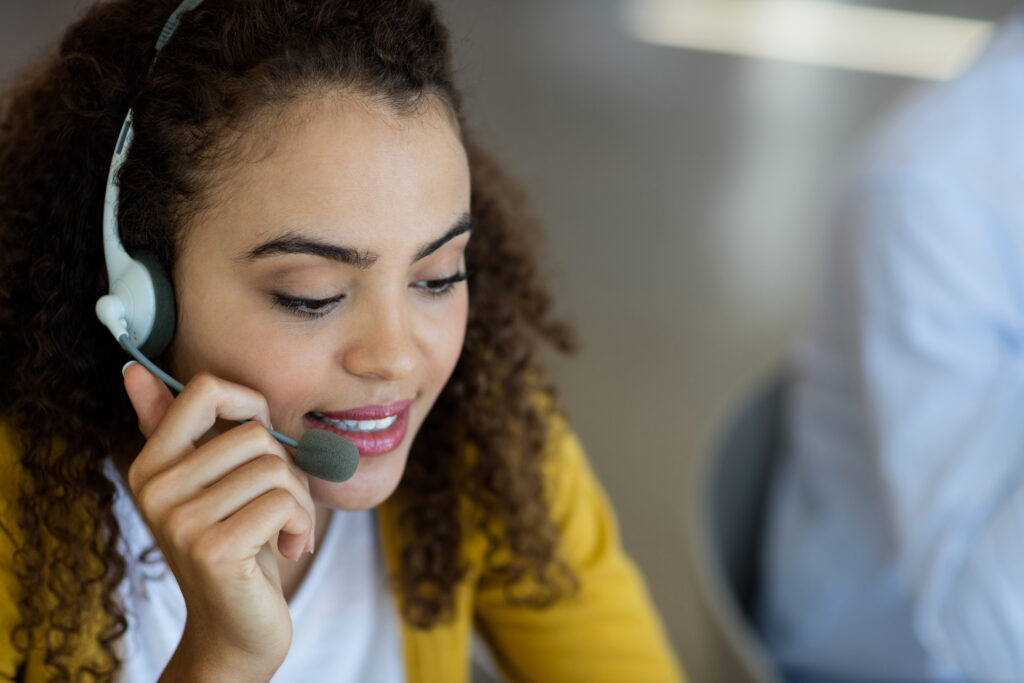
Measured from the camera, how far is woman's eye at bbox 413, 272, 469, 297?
2.93ft

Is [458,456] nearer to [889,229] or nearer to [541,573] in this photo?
[541,573]

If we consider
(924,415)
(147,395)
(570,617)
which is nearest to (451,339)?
(147,395)

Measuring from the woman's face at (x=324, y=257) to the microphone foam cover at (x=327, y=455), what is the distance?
4cm

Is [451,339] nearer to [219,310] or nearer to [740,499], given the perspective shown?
[219,310]

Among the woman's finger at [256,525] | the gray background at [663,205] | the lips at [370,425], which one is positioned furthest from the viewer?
the gray background at [663,205]

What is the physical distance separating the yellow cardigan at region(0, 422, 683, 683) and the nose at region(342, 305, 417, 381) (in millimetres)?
363

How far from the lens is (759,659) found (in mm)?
1217

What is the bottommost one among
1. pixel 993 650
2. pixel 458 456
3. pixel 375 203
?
pixel 993 650

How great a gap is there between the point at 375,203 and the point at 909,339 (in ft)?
2.84

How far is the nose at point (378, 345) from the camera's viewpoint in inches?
32.5

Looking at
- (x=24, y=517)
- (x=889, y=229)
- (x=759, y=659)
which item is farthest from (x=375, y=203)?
(x=889, y=229)

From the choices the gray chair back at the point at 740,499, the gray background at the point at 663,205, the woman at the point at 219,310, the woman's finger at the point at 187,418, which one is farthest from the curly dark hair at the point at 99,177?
the gray background at the point at 663,205

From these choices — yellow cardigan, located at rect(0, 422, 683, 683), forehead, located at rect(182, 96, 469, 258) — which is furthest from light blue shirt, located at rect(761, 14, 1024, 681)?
forehead, located at rect(182, 96, 469, 258)

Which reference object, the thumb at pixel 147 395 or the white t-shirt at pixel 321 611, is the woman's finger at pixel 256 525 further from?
the white t-shirt at pixel 321 611
